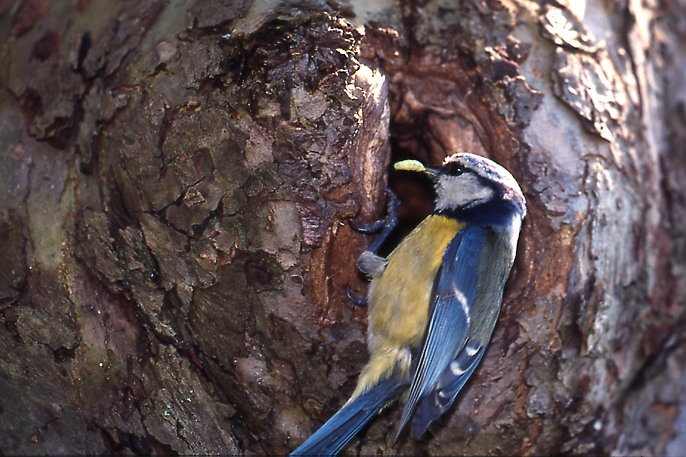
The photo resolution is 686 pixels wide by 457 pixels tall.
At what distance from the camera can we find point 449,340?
84.0 inches

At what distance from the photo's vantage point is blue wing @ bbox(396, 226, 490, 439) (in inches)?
80.4

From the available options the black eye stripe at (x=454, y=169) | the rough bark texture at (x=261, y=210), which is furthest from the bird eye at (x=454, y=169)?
the rough bark texture at (x=261, y=210)

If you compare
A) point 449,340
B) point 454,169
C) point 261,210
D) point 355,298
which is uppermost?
point 261,210

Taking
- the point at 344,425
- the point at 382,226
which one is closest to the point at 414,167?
the point at 382,226

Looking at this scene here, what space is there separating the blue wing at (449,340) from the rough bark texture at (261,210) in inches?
5.3

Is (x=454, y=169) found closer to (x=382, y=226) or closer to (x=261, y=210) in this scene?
(x=382, y=226)

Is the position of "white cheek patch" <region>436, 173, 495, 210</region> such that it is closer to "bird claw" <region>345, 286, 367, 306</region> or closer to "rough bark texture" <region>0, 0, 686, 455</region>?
"rough bark texture" <region>0, 0, 686, 455</region>

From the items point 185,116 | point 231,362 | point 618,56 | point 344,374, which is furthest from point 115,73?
point 618,56

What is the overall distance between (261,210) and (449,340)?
0.68 m

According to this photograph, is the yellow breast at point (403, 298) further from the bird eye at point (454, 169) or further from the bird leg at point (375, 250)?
the bird eye at point (454, 169)

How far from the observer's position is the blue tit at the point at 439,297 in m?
2.05

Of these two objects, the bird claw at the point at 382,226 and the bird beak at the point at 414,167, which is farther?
the bird beak at the point at 414,167

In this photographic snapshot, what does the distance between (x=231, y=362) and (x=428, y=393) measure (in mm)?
568

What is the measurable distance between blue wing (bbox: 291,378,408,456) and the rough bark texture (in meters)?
0.11
